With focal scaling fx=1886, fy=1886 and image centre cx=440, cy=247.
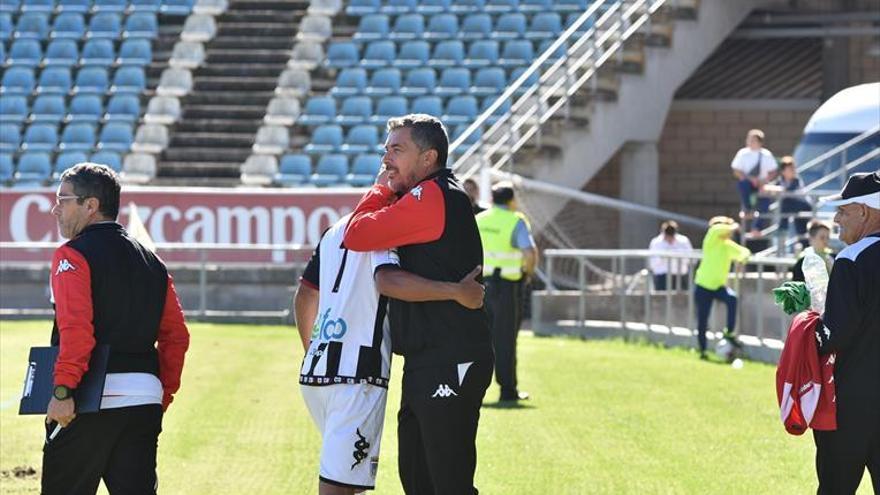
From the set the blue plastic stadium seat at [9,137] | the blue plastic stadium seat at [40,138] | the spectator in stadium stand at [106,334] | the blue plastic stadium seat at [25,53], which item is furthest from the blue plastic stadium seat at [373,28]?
the spectator in stadium stand at [106,334]

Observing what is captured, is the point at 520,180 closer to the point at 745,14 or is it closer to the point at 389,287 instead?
the point at 745,14

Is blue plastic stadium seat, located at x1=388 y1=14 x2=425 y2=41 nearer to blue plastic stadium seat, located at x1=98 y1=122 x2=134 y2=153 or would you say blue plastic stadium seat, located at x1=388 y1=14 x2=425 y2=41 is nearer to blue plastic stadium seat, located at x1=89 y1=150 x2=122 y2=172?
blue plastic stadium seat, located at x1=98 y1=122 x2=134 y2=153

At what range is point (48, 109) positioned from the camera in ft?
103

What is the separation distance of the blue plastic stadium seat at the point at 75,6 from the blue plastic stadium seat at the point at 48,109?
2348mm

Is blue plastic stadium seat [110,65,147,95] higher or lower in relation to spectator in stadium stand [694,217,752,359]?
higher

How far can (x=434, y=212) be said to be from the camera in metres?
7.33

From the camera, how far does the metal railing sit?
88.6ft

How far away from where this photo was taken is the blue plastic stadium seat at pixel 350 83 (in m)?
30.6

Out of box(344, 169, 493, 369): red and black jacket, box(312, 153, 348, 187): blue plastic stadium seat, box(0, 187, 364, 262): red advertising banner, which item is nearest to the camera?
box(344, 169, 493, 369): red and black jacket

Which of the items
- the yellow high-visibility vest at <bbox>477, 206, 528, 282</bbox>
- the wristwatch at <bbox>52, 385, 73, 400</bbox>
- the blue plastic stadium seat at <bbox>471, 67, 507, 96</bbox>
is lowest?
the wristwatch at <bbox>52, 385, 73, 400</bbox>

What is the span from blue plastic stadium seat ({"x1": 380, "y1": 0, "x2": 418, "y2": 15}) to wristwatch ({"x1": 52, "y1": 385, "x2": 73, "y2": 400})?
24822 mm

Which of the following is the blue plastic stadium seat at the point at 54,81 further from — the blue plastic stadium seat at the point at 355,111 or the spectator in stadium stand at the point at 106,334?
the spectator in stadium stand at the point at 106,334

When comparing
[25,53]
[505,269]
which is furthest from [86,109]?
[505,269]

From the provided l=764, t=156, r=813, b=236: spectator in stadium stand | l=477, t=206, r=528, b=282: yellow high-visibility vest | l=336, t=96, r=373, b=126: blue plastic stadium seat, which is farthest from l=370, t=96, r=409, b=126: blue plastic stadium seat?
l=477, t=206, r=528, b=282: yellow high-visibility vest
